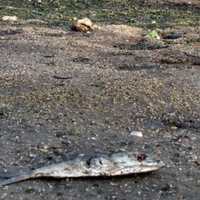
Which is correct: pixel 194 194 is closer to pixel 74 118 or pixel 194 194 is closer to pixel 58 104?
pixel 74 118

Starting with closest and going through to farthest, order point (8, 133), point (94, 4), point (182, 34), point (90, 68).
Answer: point (8, 133) → point (90, 68) → point (182, 34) → point (94, 4)

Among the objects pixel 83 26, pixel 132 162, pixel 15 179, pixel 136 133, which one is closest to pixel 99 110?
pixel 136 133

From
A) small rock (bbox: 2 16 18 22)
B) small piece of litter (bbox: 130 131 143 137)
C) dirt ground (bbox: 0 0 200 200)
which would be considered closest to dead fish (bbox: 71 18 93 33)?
dirt ground (bbox: 0 0 200 200)

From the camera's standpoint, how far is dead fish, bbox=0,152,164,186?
155 inches

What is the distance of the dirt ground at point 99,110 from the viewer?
13.0 ft

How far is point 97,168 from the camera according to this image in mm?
3953

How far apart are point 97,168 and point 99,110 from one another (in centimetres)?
149

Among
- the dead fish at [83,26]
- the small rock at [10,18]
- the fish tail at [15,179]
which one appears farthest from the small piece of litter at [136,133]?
the small rock at [10,18]

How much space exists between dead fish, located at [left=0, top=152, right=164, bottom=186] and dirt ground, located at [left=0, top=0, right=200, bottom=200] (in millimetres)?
50

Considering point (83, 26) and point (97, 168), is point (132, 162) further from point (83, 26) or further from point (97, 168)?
point (83, 26)

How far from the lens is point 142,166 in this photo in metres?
3.99

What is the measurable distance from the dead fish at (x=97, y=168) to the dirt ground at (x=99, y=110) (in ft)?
0.16

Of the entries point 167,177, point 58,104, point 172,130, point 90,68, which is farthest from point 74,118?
point 90,68

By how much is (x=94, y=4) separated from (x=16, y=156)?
30.1 ft
